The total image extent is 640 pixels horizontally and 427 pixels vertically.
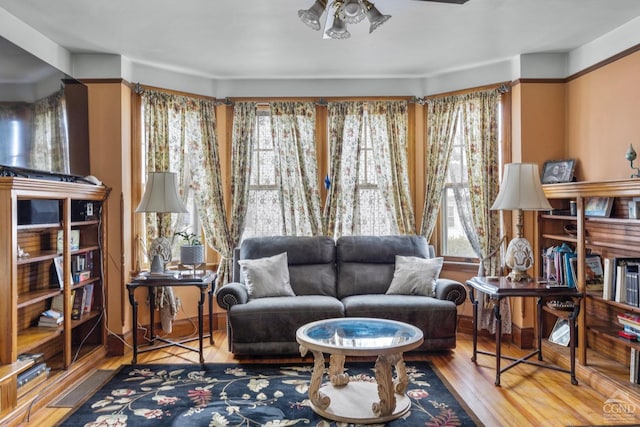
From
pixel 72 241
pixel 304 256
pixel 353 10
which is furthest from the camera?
pixel 304 256

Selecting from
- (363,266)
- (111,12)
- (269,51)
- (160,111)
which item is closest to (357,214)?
(363,266)

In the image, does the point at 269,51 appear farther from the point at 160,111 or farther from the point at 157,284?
the point at 157,284

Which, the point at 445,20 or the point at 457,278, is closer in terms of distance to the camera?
the point at 445,20

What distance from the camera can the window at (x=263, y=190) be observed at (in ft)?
16.3

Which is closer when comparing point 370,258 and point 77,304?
point 77,304

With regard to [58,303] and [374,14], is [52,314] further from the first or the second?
[374,14]

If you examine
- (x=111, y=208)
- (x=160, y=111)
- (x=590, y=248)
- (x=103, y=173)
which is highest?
(x=160, y=111)

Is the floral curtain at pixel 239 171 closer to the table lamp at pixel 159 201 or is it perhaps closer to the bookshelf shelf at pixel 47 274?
the table lamp at pixel 159 201

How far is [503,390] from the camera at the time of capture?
3270mm

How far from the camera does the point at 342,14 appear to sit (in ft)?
8.76

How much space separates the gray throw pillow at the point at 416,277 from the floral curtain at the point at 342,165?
800 mm

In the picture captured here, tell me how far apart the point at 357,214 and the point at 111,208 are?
8.04ft

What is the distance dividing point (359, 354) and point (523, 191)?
6.34ft

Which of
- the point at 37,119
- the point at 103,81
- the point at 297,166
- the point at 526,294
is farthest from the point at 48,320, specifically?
the point at 526,294
